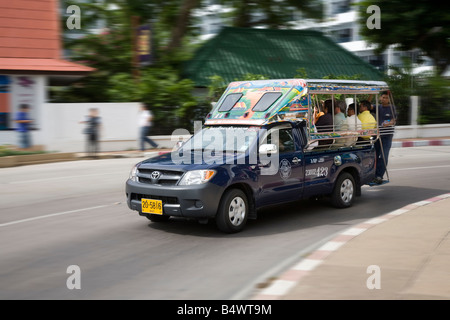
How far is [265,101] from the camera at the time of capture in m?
9.56

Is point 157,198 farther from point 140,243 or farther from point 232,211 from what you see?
point 232,211

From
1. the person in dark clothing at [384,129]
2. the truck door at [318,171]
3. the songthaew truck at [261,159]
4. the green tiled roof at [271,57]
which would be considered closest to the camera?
the songthaew truck at [261,159]

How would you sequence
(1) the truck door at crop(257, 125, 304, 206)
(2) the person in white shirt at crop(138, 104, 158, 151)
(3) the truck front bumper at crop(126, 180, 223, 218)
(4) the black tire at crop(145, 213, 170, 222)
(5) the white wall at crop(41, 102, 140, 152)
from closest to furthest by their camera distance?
(3) the truck front bumper at crop(126, 180, 223, 218) < (1) the truck door at crop(257, 125, 304, 206) < (4) the black tire at crop(145, 213, 170, 222) < (2) the person in white shirt at crop(138, 104, 158, 151) < (5) the white wall at crop(41, 102, 140, 152)

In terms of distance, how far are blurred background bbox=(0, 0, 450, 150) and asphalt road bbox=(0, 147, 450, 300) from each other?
943cm

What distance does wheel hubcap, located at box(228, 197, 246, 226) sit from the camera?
8.42 metres

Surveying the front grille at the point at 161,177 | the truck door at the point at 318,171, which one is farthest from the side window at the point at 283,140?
the front grille at the point at 161,177

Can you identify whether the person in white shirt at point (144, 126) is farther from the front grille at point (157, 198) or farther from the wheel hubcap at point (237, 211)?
the wheel hubcap at point (237, 211)

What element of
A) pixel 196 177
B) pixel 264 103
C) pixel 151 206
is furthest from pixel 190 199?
pixel 264 103

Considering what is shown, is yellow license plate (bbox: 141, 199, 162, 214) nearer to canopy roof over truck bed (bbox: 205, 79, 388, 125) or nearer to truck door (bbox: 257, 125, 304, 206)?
truck door (bbox: 257, 125, 304, 206)

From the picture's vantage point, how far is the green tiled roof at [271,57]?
28219mm

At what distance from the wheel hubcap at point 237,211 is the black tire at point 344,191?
2466 millimetres

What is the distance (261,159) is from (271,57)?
2208 centimetres

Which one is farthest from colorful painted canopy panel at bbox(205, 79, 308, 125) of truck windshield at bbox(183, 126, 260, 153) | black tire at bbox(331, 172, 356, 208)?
black tire at bbox(331, 172, 356, 208)
